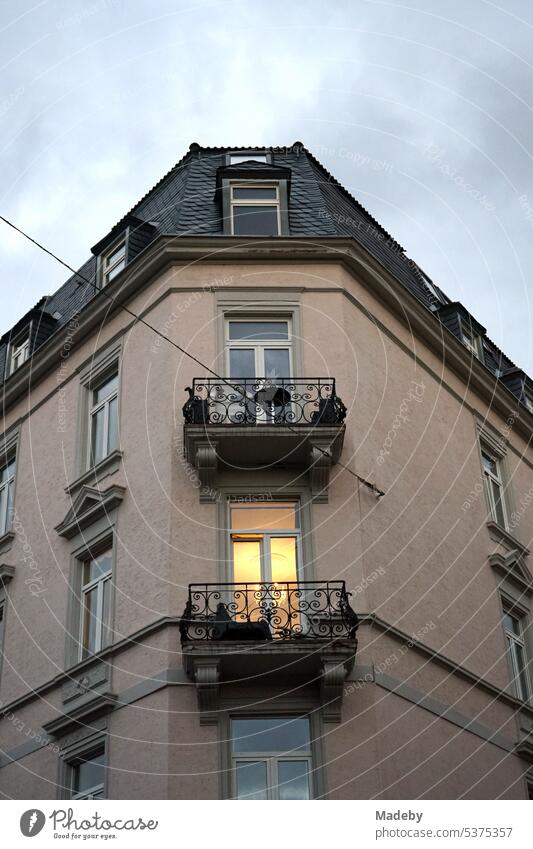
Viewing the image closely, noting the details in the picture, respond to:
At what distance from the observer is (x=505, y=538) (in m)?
24.2

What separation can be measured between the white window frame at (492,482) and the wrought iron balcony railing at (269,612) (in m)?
6.76

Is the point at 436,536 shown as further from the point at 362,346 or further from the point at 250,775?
the point at 250,775

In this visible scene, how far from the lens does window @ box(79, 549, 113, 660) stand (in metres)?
20.4

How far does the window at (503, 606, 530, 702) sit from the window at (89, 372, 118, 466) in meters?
8.54

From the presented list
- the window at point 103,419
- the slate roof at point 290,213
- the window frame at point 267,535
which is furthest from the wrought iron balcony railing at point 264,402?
the slate roof at point 290,213

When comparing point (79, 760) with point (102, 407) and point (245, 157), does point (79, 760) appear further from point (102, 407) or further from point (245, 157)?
point (245, 157)

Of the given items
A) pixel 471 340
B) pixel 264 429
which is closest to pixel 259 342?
pixel 264 429

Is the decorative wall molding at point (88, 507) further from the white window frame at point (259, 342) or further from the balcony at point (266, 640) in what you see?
the balcony at point (266, 640)

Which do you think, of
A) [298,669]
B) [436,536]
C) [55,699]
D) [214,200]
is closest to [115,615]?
[55,699]

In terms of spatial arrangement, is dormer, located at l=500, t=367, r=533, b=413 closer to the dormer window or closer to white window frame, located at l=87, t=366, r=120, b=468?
the dormer window

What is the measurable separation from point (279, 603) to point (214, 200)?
377 inches

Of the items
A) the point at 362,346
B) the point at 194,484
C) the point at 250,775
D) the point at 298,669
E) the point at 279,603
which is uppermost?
the point at 362,346

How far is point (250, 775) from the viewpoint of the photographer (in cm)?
1773

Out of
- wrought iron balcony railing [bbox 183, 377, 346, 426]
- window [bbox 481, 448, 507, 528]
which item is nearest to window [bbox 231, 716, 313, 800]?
wrought iron balcony railing [bbox 183, 377, 346, 426]
